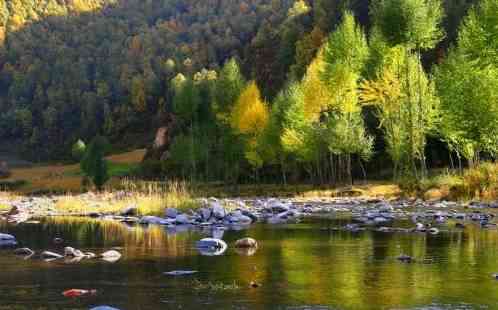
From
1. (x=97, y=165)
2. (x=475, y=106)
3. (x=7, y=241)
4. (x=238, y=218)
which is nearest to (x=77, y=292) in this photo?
(x=7, y=241)

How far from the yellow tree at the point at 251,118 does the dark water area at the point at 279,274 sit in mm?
49926

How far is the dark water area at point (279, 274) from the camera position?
9.42 metres

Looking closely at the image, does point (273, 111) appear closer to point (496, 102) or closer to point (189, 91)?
point (189, 91)

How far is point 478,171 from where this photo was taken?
109 ft

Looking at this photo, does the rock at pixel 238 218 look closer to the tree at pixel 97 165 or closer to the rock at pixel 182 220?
the rock at pixel 182 220

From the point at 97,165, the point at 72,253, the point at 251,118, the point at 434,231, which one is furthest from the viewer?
the point at 97,165

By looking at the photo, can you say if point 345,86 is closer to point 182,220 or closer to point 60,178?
point 182,220

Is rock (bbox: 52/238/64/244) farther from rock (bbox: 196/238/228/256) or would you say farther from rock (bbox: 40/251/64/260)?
rock (bbox: 196/238/228/256)

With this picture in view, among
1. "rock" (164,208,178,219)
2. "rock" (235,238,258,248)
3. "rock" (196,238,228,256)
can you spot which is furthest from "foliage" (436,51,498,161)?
"rock" (196,238,228,256)

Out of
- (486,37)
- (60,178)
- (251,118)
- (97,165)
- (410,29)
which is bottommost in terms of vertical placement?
(60,178)

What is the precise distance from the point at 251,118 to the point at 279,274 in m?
57.1

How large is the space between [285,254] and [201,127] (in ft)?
235

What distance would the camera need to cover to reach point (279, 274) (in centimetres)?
1197

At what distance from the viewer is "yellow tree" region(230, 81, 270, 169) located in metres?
68.9
